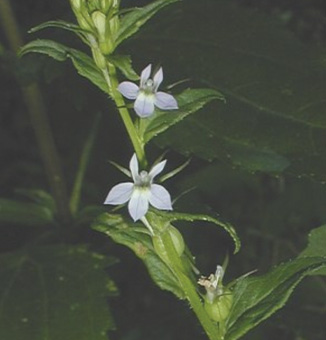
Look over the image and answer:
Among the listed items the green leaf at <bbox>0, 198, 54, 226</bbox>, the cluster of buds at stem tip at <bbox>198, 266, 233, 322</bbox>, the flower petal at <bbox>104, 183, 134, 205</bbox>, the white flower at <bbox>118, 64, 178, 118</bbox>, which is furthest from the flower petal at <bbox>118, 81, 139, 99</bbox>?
the green leaf at <bbox>0, 198, 54, 226</bbox>

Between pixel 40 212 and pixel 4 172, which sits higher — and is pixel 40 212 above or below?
above

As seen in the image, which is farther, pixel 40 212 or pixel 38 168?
pixel 38 168

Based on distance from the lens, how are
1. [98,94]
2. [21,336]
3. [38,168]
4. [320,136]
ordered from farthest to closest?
[38,168]
[98,94]
[320,136]
[21,336]

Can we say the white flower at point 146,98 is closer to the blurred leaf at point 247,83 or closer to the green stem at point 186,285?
the green stem at point 186,285

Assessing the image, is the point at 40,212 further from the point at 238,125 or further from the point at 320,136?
the point at 320,136

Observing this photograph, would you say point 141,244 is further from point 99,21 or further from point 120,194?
point 99,21

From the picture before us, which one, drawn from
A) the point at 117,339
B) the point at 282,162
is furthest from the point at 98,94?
the point at 282,162

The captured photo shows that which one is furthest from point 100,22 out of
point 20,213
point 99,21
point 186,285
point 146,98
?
point 20,213
